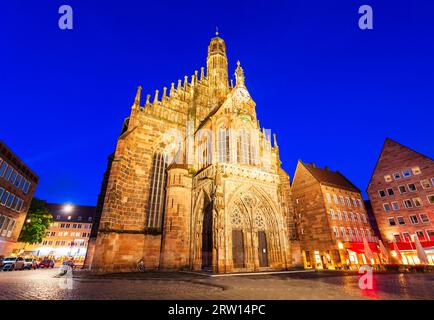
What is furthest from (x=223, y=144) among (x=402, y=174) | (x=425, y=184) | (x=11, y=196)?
(x=425, y=184)

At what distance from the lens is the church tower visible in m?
31.0

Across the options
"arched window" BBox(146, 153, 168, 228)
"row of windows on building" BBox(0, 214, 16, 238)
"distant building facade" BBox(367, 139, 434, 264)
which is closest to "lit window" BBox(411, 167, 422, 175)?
"distant building facade" BBox(367, 139, 434, 264)

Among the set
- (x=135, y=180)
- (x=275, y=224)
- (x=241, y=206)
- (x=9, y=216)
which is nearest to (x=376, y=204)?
(x=275, y=224)

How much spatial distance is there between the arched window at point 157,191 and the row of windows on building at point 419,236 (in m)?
34.1

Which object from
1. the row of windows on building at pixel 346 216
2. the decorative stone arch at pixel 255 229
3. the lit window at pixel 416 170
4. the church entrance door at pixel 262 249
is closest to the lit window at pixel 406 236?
the row of windows on building at pixel 346 216

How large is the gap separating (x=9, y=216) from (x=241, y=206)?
105ft

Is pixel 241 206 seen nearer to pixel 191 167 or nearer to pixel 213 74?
pixel 191 167

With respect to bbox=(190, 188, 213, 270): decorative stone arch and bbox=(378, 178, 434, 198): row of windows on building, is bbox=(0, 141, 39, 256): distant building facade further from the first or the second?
bbox=(378, 178, 434, 198): row of windows on building

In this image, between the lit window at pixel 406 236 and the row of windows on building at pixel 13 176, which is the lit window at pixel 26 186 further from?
the lit window at pixel 406 236

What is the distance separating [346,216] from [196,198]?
26483 mm

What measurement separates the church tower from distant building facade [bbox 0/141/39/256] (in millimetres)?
27551

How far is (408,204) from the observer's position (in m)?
31.9

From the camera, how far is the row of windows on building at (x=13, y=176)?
2756cm

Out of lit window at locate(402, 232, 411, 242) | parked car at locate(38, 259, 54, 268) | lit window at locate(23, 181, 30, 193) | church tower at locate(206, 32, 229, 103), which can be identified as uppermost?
church tower at locate(206, 32, 229, 103)
